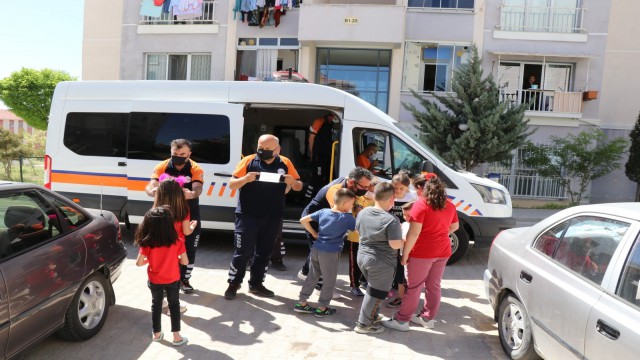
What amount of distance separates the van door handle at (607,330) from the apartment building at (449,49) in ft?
44.5

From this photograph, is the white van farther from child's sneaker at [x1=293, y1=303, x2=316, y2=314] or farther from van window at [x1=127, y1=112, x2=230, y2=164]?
child's sneaker at [x1=293, y1=303, x2=316, y2=314]

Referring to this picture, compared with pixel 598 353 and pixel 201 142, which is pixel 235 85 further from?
pixel 598 353

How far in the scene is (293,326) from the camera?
4762 millimetres

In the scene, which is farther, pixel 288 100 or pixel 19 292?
pixel 288 100

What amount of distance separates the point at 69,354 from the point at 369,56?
14974mm

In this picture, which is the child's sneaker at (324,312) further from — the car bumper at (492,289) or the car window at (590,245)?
the car window at (590,245)

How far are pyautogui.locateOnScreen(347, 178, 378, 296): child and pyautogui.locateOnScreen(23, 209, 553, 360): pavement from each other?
0.48 feet

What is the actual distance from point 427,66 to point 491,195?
1098cm

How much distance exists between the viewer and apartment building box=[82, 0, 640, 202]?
643 inches

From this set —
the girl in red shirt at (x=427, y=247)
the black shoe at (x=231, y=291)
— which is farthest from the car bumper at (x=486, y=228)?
the black shoe at (x=231, y=291)

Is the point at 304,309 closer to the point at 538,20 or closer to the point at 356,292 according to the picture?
the point at 356,292

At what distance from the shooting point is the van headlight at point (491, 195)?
7.11 m

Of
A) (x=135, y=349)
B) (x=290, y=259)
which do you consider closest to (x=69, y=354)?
(x=135, y=349)

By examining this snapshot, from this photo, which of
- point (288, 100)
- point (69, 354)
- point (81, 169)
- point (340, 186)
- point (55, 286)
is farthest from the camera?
point (81, 169)
